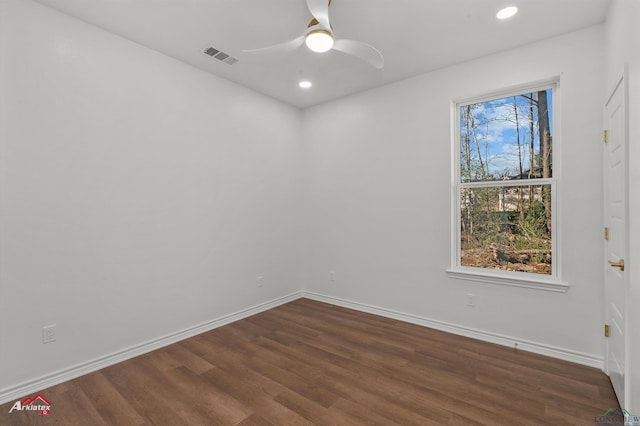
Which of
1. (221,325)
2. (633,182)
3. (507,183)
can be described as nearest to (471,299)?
(507,183)

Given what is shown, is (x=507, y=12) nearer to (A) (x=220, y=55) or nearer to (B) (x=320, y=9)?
(B) (x=320, y=9)

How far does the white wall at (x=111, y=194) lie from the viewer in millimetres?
2250

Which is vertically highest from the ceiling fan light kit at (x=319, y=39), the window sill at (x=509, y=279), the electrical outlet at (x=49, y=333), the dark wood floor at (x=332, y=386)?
the ceiling fan light kit at (x=319, y=39)

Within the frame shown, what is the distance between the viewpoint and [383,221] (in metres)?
3.87

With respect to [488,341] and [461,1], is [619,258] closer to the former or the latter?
[488,341]

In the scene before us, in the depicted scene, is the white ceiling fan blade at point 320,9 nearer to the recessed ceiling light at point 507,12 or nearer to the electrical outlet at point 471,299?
the recessed ceiling light at point 507,12

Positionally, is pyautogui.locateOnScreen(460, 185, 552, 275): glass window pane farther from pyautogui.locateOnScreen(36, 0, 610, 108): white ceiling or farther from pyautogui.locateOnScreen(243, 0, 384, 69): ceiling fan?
pyautogui.locateOnScreen(243, 0, 384, 69): ceiling fan

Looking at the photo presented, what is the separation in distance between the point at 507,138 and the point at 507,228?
36.6 inches

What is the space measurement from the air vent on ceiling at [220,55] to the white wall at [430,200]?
158 centimetres

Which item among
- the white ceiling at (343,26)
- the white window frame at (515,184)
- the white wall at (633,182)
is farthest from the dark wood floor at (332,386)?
the white ceiling at (343,26)

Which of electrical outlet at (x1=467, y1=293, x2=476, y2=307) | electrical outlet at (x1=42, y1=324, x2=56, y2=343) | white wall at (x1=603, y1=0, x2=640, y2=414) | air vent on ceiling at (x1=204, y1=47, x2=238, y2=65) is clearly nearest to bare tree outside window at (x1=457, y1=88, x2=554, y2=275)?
electrical outlet at (x1=467, y1=293, x2=476, y2=307)

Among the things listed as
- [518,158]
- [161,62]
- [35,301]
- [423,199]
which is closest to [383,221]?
[423,199]

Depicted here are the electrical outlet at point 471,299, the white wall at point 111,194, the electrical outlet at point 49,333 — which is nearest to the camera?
the white wall at point 111,194

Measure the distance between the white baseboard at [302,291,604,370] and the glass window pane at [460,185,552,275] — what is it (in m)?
0.68
